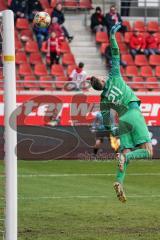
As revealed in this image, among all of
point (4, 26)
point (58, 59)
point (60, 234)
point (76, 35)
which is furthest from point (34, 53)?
point (4, 26)

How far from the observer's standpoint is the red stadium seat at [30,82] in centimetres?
2300

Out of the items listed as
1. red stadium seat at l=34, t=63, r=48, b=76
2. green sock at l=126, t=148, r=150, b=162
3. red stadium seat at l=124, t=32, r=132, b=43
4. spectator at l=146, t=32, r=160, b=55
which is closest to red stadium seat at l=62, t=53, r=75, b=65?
red stadium seat at l=34, t=63, r=48, b=76

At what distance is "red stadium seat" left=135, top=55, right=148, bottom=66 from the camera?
91.5ft

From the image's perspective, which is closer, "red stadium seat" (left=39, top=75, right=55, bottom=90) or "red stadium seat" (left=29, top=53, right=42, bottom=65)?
"red stadium seat" (left=39, top=75, right=55, bottom=90)

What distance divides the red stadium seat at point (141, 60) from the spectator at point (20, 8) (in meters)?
3.99

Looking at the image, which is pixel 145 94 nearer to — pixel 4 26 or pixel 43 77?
pixel 43 77

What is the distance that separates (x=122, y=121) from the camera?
1194 centimetres

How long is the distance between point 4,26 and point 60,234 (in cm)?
333

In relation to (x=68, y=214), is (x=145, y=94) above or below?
below

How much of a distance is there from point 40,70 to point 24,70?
2.03 feet

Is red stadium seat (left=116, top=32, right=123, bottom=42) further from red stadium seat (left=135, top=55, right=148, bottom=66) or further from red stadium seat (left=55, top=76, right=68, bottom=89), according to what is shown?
red stadium seat (left=55, top=76, right=68, bottom=89)

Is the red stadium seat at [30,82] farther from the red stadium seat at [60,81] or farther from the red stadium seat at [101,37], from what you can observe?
the red stadium seat at [101,37]

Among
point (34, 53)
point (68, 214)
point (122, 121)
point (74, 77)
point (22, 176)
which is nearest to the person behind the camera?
point (122, 121)

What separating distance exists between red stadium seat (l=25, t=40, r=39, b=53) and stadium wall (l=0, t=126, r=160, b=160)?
531cm
